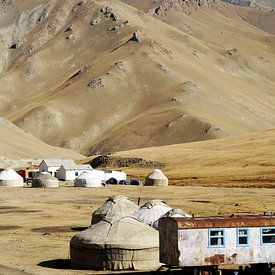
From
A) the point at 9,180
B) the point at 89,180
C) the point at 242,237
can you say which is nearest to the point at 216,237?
the point at 242,237

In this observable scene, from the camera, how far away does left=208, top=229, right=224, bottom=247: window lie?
27109 millimetres

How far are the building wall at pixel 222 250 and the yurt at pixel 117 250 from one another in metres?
5.30

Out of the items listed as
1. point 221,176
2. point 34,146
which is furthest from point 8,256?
point 34,146

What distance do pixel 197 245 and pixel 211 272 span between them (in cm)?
127

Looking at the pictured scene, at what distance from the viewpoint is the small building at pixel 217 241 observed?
26.6 m

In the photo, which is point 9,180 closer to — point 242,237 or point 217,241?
point 242,237

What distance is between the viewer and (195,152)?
125 meters

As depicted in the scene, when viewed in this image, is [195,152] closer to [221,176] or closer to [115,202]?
[221,176]

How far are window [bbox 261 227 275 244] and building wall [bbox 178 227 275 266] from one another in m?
0.17

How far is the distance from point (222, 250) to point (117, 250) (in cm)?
608

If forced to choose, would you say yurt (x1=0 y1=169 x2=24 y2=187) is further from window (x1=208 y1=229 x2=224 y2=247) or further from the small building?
window (x1=208 y1=229 x2=224 y2=247)

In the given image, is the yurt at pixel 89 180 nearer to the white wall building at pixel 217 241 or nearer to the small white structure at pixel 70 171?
the small white structure at pixel 70 171

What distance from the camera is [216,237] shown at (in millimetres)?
27266

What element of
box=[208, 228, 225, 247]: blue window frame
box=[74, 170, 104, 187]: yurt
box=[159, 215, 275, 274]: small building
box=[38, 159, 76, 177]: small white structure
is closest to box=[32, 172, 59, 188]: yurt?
box=[74, 170, 104, 187]: yurt
